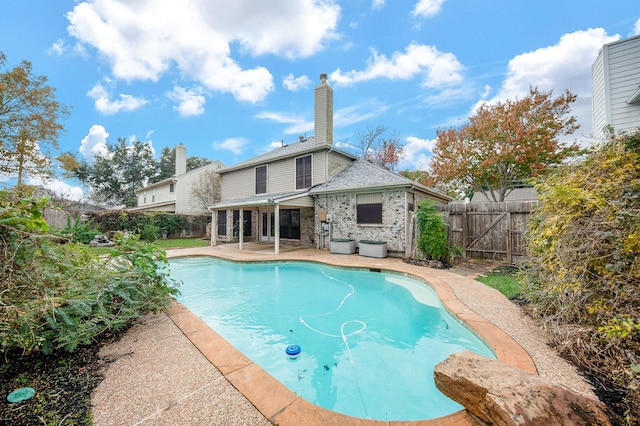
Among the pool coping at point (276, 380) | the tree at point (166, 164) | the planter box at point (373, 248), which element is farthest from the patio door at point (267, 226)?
the tree at point (166, 164)

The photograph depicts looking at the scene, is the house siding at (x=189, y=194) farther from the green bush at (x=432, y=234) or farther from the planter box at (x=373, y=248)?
the green bush at (x=432, y=234)

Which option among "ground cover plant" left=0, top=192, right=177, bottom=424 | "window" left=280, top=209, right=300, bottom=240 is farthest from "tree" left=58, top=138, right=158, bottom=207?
"ground cover plant" left=0, top=192, right=177, bottom=424

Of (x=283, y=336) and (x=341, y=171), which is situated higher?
(x=341, y=171)

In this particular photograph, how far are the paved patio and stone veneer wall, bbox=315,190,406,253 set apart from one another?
19.4 feet

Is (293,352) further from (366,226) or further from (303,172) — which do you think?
(303,172)

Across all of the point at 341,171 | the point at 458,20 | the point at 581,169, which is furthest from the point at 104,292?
the point at 458,20

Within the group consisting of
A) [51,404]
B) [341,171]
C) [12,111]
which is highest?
[12,111]

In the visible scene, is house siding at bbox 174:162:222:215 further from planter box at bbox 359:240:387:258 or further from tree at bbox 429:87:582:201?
tree at bbox 429:87:582:201

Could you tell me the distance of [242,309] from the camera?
5.14 meters

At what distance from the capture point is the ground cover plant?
1.99 metres

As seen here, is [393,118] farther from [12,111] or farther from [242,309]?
[12,111]

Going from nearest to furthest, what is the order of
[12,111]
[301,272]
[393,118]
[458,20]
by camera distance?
[301,272]
[458,20]
[12,111]
[393,118]

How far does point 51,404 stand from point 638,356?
487cm

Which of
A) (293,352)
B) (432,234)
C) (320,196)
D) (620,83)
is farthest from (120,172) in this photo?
(620,83)
